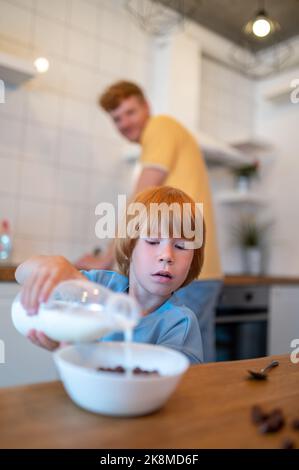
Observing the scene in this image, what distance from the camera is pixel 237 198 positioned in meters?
2.46

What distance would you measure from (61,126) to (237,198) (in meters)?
1.08

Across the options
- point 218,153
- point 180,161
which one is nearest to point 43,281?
point 180,161

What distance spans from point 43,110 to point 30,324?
1.58m

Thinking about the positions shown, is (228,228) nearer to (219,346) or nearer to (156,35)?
(219,346)

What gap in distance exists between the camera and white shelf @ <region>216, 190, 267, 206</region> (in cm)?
246

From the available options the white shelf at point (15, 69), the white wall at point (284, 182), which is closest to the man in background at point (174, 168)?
the white shelf at point (15, 69)

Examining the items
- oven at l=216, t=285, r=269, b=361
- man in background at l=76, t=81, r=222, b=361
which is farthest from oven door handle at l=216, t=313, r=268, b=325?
man in background at l=76, t=81, r=222, b=361

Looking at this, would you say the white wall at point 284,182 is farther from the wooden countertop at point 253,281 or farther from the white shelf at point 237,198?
the wooden countertop at point 253,281

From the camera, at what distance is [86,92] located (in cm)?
199

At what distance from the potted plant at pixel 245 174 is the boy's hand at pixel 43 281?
2203mm

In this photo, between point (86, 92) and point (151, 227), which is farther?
point (86, 92)

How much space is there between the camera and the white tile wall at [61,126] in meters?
1.77

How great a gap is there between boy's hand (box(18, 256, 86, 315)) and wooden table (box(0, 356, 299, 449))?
92mm

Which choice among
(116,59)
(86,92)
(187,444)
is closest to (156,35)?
(116,59)
